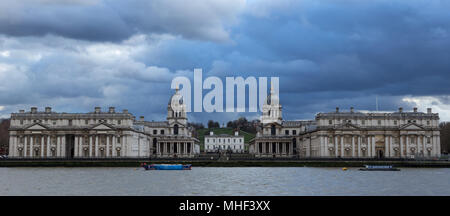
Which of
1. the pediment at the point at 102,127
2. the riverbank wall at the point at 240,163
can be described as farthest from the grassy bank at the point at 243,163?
the pediment at the point at 102,127

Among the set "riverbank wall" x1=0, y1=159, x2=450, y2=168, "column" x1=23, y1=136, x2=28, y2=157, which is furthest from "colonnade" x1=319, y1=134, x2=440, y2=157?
"column" x1=23, y1=136, x2=28, y2=157

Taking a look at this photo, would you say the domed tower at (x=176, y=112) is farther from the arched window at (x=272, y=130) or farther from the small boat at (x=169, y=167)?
the small boat at (x=169, y=167)

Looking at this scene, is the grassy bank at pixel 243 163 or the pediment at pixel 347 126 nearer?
the grassy bank at pixel 243 163

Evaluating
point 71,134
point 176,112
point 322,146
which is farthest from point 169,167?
point 176,112

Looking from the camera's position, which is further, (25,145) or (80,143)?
(80,143)

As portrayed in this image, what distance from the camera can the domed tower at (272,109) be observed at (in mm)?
149750

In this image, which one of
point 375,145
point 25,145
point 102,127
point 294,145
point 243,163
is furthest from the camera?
point 294,145

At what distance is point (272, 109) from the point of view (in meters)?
150

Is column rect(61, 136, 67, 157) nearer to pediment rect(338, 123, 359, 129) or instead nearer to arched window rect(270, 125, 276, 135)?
arched window rect(270, 125, 276, 135)

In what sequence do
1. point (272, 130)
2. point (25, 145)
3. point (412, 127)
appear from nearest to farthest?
point (412, 127) < point (25, 145) < point (272, 130)

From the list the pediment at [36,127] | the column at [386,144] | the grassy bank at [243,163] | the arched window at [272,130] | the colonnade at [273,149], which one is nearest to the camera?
the grassy bank at [243,163]

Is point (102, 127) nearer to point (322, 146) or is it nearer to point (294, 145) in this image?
point (322, 146)
